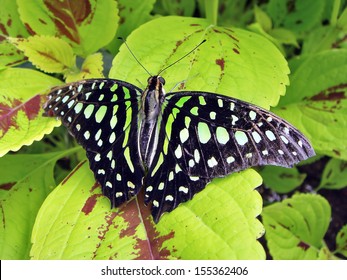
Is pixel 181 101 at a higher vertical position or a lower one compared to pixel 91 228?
higher

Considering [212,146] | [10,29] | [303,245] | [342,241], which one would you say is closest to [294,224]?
[303,245]

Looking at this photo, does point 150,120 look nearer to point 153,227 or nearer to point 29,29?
point 153,227

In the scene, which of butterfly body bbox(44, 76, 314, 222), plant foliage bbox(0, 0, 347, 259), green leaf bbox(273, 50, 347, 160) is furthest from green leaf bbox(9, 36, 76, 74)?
green leaf bbox(273, 50, 347, 160)

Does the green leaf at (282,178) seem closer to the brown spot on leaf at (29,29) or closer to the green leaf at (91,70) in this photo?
the green leaf at (91,70)

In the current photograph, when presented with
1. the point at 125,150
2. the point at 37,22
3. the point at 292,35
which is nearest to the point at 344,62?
the point at 292,35

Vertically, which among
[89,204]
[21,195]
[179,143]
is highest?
[179,143]
